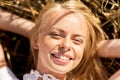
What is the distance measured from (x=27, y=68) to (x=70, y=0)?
17.3 inches

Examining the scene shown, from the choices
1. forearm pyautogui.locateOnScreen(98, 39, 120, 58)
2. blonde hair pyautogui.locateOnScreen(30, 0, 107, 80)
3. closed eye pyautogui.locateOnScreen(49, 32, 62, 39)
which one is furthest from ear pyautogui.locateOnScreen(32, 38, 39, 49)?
forearm pyautogui.locateOnScreen(98, 39, 120, 58)

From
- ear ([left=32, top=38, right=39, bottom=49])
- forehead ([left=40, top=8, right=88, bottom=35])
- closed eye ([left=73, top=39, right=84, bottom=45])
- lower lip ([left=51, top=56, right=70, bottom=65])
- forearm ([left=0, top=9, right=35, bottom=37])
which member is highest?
forehead ([left=40, top=8, right=88, bottom=35])

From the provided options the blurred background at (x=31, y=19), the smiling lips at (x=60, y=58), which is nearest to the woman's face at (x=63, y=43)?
the smiling lips at (x=60, y=58)

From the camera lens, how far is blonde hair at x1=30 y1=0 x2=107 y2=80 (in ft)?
5.11

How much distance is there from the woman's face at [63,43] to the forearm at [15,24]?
20 cm

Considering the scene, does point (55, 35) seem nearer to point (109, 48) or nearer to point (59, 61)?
point (59, 61)

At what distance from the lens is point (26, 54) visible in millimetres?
1915

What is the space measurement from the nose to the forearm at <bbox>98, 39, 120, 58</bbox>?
19 cm

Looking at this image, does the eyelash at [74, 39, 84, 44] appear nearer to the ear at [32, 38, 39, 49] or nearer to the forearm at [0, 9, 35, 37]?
the ear at [32, 38, 39, 49]

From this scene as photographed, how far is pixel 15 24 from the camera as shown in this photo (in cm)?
172

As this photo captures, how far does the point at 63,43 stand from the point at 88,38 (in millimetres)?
160

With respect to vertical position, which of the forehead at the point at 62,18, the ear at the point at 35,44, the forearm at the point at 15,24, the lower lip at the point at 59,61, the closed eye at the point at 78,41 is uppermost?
the forehead at the point at 62,18

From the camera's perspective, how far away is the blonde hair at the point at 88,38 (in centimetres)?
156

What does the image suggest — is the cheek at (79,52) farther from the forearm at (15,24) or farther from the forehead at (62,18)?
the forearm at (15,24)
